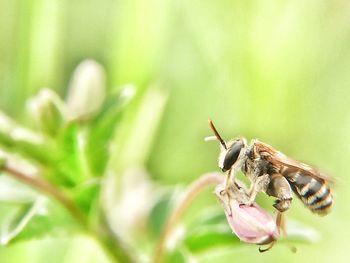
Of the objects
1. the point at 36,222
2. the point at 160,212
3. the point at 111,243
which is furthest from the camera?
the point at 160,212

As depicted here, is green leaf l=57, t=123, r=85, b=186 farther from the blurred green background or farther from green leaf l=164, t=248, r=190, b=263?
the blurred green background

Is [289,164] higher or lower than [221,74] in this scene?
higher

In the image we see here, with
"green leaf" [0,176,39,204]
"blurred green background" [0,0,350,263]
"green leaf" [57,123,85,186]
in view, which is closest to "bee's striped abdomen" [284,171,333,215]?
"green leaf" [57,123,85,186]

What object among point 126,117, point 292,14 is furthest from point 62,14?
point 292,14

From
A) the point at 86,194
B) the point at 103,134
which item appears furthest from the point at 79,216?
the point at 103,134

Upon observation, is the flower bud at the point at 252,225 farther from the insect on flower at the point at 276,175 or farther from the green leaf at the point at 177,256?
the green leaf at the point at 177,256

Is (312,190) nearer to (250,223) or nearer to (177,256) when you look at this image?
(250,223)

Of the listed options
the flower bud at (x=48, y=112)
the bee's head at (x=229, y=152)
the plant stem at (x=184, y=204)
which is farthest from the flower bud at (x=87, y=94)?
the bee's head at (x=229, y=152)
